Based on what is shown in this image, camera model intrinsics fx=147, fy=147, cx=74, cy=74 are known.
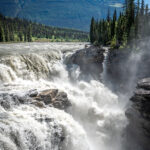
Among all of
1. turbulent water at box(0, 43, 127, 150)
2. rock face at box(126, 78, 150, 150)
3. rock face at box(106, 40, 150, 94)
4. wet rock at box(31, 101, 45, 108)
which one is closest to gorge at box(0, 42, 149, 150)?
turbulent water at box(0, 43, 127, 150)

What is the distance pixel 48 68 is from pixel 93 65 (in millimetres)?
9005

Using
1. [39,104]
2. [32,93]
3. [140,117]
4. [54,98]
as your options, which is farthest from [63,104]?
[140,117]

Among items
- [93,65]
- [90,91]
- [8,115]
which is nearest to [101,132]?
[90,91]

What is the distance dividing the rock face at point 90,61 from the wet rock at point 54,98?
499 inches

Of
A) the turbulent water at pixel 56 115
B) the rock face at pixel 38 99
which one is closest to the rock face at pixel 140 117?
the turbulent water at pixel 56 115

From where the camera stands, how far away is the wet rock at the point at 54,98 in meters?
15.6

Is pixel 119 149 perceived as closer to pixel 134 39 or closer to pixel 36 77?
pixel 36 77

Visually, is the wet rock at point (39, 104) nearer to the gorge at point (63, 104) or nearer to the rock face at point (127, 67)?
the gorge at point (63, 104)

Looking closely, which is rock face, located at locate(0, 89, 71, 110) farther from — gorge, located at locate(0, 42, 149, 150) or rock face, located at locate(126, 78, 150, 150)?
rock face, located at locate(126, 78, 150, 150)

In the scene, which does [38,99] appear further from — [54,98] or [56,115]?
[56,115]

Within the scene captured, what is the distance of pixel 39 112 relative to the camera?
46.9 ft

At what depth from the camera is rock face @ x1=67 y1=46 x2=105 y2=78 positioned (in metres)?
29.3

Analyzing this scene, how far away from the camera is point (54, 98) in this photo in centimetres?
1655

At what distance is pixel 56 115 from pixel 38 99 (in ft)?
8.19
